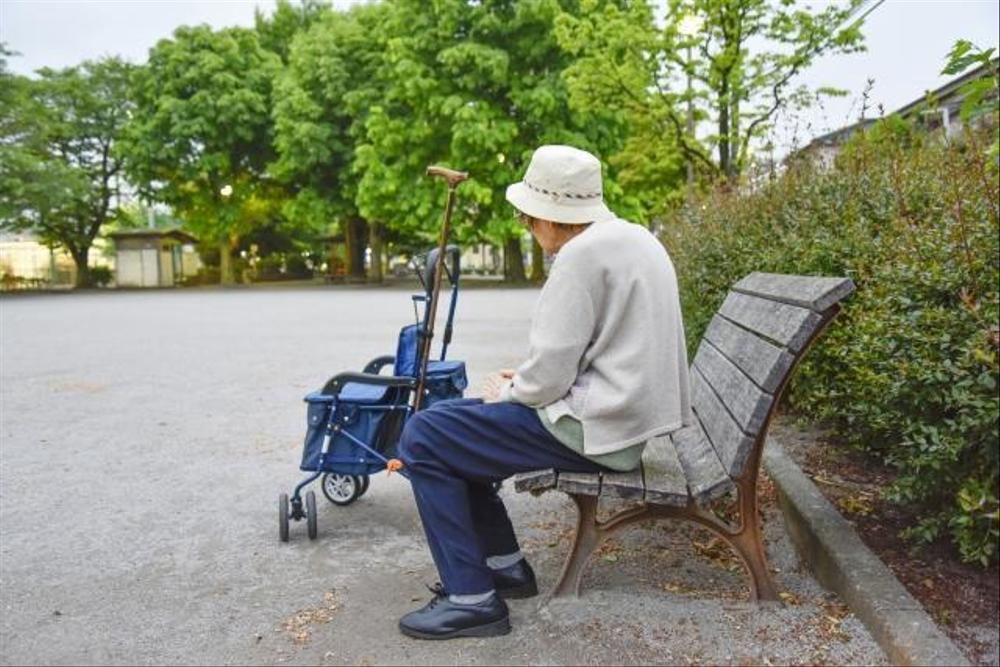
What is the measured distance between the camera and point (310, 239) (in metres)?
62.6

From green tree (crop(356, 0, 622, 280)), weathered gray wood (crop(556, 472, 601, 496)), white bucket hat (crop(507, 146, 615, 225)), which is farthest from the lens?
green tree (crop(356, 0, 622, 280))

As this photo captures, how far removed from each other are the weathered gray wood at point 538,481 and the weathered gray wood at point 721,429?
1.99 ft

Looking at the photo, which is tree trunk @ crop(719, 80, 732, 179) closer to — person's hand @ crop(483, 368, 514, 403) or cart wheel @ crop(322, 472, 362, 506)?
cart wheel @ crop(322, 472, 362, 506)

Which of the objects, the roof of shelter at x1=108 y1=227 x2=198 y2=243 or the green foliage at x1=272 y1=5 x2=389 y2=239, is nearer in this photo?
the green foliage at x1=272 y1=5 x2=389 y2=239

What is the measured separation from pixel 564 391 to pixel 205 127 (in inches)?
1623

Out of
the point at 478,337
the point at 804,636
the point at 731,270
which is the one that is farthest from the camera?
the point at 478,337

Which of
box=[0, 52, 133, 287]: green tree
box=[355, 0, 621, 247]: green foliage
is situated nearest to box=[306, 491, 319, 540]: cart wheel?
box=[355, 0, 621, 247]: green foliage

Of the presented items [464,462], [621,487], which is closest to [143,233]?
[464,462]

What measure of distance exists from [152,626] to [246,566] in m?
0.67

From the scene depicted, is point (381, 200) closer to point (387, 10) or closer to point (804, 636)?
point (387, 10)

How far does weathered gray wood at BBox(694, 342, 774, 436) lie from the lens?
3037mm

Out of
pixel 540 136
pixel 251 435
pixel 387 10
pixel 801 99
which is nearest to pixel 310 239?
pixel 387 10

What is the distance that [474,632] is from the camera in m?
3.16

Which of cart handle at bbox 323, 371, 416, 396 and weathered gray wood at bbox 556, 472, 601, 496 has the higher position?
cart handle at bbox 323, 371, 416, 396
